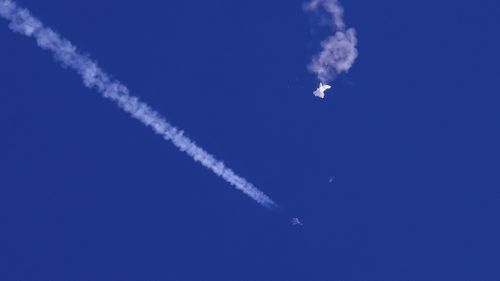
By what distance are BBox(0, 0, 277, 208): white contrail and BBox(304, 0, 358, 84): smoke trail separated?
9.09 feet

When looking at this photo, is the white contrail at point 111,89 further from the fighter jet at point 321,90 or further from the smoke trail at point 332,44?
the smoke trail at point 332,44

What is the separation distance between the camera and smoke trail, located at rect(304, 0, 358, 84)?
1412cm

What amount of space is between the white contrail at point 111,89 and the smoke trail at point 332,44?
9.09 ft

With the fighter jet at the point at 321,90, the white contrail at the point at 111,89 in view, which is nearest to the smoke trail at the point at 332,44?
the fighter jet at the point at 321,90

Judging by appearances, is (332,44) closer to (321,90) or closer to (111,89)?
(321,90)

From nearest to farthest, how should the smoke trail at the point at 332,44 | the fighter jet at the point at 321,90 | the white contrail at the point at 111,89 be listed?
the white contrail at the point at 111,89, the smoke trail at the point at 332,44, the fighter jet at the point at 321,90

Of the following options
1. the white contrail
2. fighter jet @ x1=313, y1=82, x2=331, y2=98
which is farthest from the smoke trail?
the white contrail

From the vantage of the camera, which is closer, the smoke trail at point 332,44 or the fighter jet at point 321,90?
the smoke trail at point 332,44

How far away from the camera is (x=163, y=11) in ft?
44.5

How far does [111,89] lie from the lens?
1319 cm

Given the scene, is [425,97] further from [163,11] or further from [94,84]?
[94,84]

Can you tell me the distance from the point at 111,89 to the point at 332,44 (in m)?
4.58

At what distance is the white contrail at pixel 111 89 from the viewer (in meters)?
12.7

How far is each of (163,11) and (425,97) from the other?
579 cm
